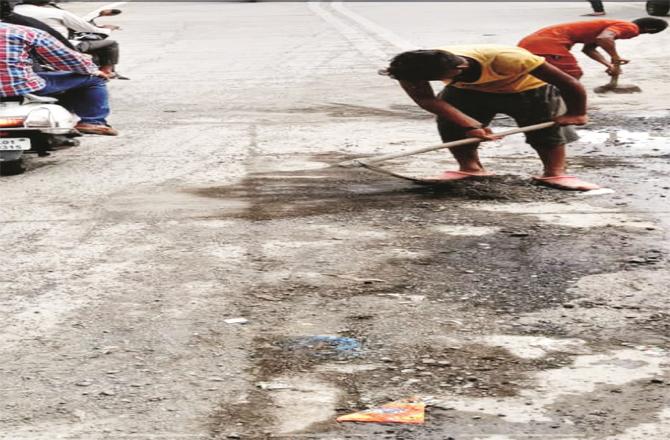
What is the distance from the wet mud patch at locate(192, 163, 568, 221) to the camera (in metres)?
8.09

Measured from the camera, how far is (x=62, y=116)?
972 cm

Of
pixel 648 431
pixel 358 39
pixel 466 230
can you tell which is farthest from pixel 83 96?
pixel 358 39

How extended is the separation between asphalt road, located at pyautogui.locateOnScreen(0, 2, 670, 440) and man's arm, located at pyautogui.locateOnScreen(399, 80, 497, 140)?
1.42ft

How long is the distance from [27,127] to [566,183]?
13.1 feet

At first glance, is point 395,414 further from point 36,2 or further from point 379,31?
point 379,31

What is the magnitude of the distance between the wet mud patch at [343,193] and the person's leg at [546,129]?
0.58 feet

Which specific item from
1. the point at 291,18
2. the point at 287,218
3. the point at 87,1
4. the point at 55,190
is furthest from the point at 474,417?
the point at 87,1

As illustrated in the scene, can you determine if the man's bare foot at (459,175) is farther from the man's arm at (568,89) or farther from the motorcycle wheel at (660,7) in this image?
the motorcycle wheel at (660,7)

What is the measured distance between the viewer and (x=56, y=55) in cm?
1002

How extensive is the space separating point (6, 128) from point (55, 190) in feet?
2.88

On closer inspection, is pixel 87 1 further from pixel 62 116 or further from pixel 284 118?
pixel 62 116

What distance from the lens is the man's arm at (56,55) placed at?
393 inches

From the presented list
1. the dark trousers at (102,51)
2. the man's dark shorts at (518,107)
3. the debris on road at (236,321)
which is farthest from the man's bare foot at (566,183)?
the dark trousers at (102,51)

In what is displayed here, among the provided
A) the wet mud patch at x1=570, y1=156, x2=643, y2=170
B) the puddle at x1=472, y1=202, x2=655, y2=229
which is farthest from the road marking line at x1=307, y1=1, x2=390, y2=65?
the puddle at x1=472, y1=202, x2=655, y2=229
